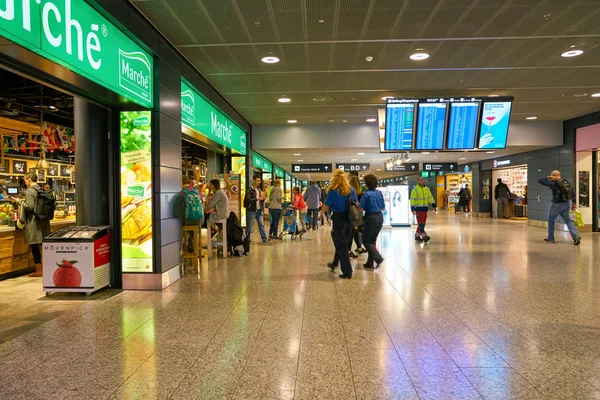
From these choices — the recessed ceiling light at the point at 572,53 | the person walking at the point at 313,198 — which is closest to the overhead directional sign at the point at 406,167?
the person walking at the point at 313,198

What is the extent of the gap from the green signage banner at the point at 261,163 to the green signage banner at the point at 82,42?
8430 mm

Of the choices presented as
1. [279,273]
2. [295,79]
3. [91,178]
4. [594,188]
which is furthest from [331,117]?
[594,188]

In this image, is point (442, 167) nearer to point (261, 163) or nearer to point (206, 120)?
point (261, 163)

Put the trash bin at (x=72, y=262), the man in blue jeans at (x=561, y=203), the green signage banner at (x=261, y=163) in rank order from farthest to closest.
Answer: the green signage banner at (x=261, y=163) < the man in blue jeans at (x=561, y=203) < the trash bin at (x=72, y=262)

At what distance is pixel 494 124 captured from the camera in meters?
9.20

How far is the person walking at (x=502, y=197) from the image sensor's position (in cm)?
1992

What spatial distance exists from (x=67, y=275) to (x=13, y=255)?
2.19 metres

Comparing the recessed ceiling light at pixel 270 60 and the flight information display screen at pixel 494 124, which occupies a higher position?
the recessed ceiling light at pixel 270 60

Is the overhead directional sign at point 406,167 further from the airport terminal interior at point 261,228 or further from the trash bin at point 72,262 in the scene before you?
the trash bin at point 72,262

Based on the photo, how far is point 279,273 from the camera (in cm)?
674

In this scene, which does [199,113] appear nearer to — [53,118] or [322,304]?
[322,304]

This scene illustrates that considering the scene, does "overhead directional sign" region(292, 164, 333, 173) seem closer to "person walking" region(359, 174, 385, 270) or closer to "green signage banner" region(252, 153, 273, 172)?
"green signage banner" region(252, 153, 273, 172)

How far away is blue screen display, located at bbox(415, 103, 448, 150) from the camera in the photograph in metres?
9.01

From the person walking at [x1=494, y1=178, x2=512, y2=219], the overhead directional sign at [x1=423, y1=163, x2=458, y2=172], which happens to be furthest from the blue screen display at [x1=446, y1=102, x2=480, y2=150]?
the overhead directional sign at [x1=423, y1=163, x2=458, y2=172]
